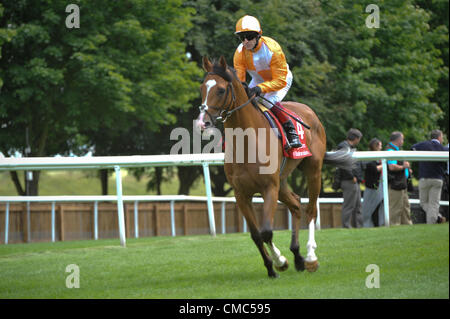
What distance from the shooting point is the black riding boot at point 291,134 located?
24.3 feet

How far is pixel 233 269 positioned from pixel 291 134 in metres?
1.51

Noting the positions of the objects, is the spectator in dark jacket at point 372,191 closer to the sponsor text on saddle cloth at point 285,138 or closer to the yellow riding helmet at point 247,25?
the sponsor text on saddle cloth at point 285,138

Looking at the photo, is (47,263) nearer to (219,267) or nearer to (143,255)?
(143,255)

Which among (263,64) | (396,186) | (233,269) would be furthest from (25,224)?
(263,64)

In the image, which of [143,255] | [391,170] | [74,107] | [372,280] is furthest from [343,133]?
[372,280]

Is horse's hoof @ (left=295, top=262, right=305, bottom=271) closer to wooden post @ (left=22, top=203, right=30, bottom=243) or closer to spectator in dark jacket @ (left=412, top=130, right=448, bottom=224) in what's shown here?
spectator in dark jacket @ (left=412, top=130, right=448, bottom=224)

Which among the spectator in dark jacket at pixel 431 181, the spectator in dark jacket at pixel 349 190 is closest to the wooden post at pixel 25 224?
the spectator in dark jacket at pixel 349 190

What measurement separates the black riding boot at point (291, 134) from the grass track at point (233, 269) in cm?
126

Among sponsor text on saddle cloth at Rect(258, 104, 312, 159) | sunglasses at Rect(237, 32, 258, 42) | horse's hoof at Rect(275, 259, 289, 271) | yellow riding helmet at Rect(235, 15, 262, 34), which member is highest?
yellow riding helmet at Rect(235, 15, 262, 34)

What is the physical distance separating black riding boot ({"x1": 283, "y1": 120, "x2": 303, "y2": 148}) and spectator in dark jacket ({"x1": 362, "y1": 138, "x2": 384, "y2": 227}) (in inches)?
204

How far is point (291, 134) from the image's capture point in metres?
7.45

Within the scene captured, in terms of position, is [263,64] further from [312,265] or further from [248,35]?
[312,265]

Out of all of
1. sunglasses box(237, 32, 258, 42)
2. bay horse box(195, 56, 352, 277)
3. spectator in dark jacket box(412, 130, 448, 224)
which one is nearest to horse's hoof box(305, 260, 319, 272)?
bay horse box(195, 56, 352, 277)

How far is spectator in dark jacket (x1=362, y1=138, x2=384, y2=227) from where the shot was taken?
1250 cm
